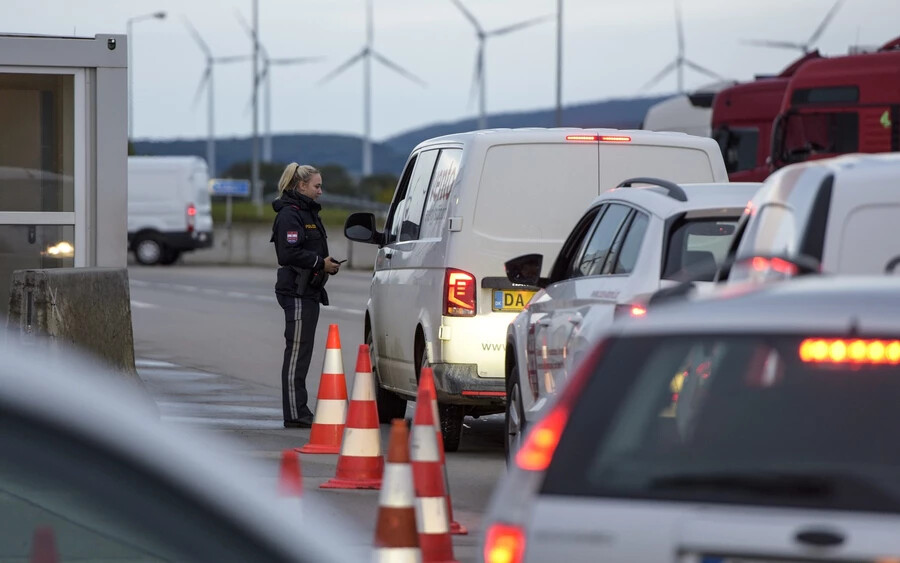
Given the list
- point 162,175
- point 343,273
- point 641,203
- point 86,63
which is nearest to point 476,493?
point 641,203

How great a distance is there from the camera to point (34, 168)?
13047mm

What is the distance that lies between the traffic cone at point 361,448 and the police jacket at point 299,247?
2912 mm

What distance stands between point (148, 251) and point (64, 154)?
35754 mm

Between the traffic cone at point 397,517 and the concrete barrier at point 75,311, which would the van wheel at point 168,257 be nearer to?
the concrete barrier at point 75,311

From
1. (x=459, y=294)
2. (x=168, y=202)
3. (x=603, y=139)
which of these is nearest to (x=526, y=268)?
(x=459, y=294)

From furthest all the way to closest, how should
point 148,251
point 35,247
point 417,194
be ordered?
point 148,251 < point 35,247 < point 417,194

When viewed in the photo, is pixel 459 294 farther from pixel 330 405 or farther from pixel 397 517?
pixel 397 517

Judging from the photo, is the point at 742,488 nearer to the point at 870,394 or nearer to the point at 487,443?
the point at 870,394

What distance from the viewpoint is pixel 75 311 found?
11.1 metres

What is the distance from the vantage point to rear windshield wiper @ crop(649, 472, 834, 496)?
347 centimetres

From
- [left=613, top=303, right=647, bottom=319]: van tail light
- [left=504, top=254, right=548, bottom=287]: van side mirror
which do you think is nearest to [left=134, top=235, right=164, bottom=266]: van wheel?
[left=504, top=254, right=548, bottom=287]: van side mirror

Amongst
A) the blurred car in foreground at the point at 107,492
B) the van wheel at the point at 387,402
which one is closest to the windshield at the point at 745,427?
the blurred car in foreground at the point at 107,492

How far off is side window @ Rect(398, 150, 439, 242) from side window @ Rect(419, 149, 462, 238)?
0.49ft

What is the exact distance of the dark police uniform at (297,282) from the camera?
11.9 m
